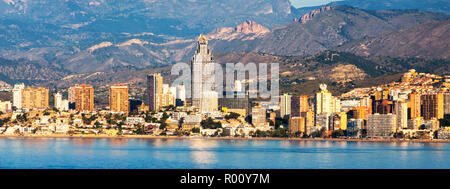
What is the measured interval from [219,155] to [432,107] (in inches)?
1195

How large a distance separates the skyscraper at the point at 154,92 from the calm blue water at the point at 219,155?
23136 millimetres

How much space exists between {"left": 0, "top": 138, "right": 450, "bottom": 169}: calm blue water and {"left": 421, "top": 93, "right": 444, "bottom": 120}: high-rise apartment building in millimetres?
12154

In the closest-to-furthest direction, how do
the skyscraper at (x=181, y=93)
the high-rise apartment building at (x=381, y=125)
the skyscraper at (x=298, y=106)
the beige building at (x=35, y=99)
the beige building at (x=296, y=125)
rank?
the high-rise apartment building at (x=381, y=125)
the beige building at (x=296, y=125)
the skyscraper at (x=298, y=106)
the beige building at (x=35, y=99)
the skyscraper at (x=181, y=93)

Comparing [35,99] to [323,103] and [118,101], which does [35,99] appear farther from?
[323,103]

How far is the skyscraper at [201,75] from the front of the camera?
8381 cm

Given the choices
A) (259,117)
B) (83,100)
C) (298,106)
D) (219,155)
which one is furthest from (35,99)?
(219,155)

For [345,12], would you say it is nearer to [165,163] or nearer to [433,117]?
[433,117]

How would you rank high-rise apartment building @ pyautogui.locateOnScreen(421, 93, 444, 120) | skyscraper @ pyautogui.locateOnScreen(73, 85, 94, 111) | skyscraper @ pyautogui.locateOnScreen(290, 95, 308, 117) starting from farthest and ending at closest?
skyscraper @ pyautogui.locateOnScreen(73, 85, 94, 111) < skyscraper @ pyautogui.locateOnScreen(290, 95, 308, 117) < high-rise apartment building @ pyautogui.locateOnScreen(421, 93, 444, 120)

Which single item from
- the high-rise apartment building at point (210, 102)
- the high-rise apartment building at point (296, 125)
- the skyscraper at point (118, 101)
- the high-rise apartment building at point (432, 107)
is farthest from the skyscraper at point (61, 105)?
the high-rise apartment building at point (432, 107)

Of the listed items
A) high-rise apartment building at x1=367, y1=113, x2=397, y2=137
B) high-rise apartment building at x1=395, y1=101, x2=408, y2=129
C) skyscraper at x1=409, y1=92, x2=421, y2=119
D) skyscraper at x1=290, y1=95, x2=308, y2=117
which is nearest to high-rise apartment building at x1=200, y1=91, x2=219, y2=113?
skyscraper at x1=290, y1=95, x2=308, y2=117

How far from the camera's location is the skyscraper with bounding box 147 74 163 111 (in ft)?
281

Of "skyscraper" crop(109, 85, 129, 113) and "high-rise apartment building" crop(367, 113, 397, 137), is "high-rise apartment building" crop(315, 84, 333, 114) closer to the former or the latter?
"high-rise apartment building" crop(367, 113, 397, 137)

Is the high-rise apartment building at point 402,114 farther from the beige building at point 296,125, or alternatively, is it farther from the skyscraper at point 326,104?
the beige building at point 296,125
